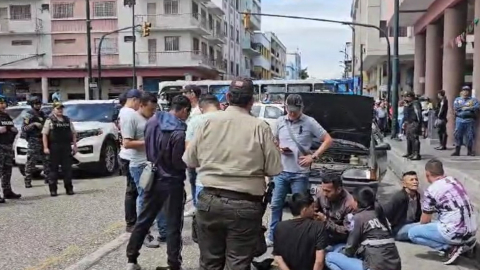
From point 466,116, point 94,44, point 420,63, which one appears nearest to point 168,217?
point 466,116

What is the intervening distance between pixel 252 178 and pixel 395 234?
3685 mm

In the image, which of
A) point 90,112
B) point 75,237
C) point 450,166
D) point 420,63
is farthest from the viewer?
point 420,63

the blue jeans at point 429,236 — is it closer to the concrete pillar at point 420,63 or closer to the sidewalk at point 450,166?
the sidewalk at point 450,166

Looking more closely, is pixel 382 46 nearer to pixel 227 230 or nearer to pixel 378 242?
pixel 378 242

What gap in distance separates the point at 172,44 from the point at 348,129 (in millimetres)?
42324

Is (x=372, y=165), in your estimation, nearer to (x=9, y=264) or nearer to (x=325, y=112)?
(x=325, y=112)

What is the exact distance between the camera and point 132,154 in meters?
6.98

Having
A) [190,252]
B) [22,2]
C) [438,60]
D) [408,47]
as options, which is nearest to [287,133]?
[190,252]

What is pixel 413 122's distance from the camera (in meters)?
14.6

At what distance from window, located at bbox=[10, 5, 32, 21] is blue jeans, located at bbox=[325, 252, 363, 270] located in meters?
51.5

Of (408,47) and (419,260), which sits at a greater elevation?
(408,47)

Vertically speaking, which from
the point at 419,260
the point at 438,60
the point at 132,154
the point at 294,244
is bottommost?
the point at 419,260

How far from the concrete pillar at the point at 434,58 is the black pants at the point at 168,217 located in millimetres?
19103

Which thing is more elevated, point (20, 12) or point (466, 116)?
point (20, 12)
